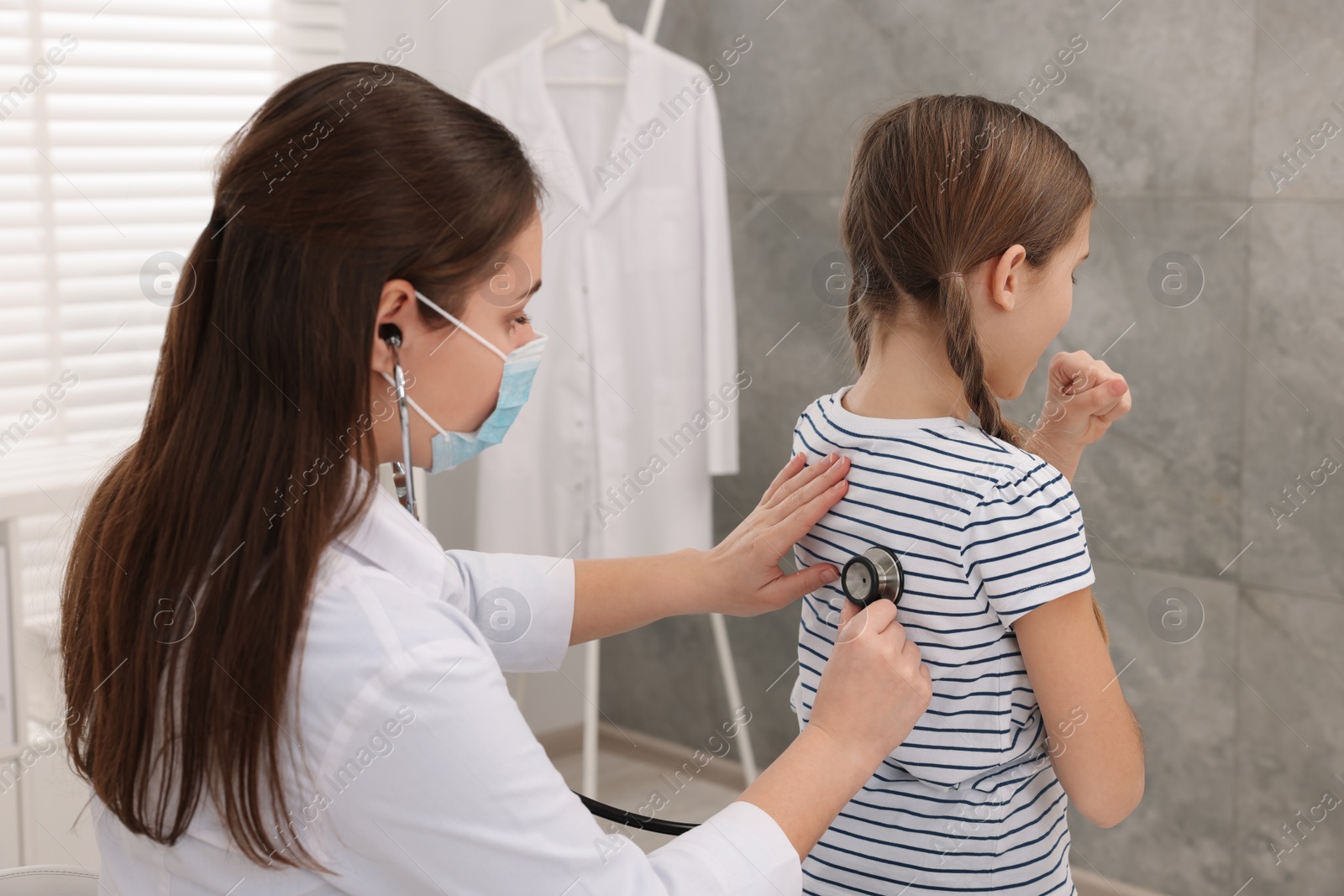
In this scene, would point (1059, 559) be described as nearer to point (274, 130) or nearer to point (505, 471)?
point (274, 130)

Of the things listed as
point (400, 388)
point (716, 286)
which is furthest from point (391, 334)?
point (716, 286)

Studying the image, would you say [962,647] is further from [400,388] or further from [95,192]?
[95,192]

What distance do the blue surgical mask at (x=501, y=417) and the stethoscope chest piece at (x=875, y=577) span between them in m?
0.33

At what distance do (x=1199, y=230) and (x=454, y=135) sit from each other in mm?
1563

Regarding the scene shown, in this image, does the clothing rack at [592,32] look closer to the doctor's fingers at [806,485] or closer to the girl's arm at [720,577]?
the girl's arm at [720,577]

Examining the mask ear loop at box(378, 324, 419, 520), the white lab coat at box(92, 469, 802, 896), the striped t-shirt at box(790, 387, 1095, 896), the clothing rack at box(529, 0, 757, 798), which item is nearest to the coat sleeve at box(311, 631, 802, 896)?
the white lab coat at box(92, 469, 802, 896)

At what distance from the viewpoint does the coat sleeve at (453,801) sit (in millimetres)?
796

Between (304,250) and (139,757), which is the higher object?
(304,250)

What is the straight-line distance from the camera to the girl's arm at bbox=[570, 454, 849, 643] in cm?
115

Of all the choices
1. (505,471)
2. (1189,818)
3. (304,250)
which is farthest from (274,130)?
(1189,818)

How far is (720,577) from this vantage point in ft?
4.16

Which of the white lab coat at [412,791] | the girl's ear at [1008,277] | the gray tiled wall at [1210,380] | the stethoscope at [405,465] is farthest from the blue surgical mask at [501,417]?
the gray tiled wall at [1210,380]

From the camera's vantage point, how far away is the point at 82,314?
229cm

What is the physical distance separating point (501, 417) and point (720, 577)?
326 mm
